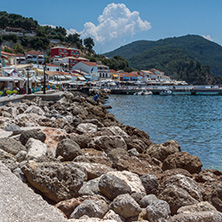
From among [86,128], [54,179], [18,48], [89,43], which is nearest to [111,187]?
[54,179]

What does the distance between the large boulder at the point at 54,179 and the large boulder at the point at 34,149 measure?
4.39 ft

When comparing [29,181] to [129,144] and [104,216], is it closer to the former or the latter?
[104,216]

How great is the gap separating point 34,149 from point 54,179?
2381mm

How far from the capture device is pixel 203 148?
1433 cm

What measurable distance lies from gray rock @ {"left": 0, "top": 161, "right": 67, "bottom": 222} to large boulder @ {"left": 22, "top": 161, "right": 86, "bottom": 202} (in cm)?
99

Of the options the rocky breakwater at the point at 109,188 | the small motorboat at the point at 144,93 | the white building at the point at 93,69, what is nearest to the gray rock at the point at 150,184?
the rocky breakwater at the point at 109,188

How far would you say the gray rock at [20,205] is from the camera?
3.11 m

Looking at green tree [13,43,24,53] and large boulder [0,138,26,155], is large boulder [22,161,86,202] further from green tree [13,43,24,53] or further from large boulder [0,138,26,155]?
green tree [13,43,24,53]

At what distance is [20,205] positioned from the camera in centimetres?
329

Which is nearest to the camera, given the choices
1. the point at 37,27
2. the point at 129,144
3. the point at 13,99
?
the point at 129,144

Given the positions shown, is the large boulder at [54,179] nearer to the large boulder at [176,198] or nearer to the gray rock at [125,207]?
the gray rock at [125,207]

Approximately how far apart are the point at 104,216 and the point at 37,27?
125741 millimetres

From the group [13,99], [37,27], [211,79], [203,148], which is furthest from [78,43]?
[203,148]

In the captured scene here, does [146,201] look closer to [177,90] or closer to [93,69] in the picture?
[177,90]
